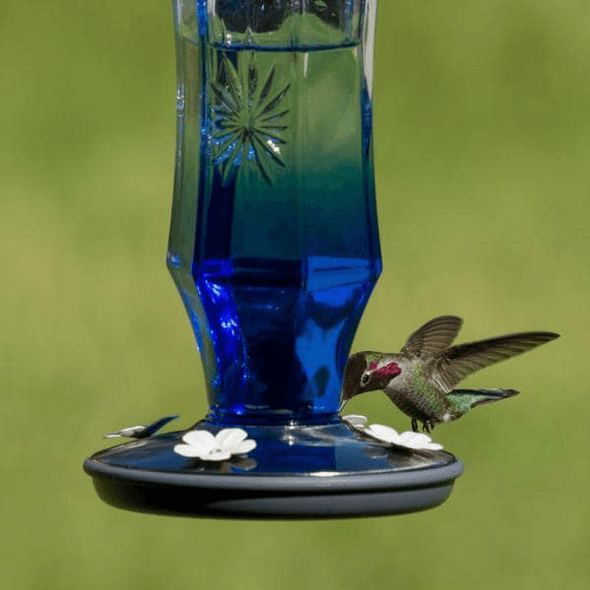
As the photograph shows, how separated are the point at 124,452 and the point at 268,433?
0.20 m

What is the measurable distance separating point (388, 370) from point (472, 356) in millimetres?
189

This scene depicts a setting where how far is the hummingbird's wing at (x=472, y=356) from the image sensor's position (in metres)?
2.44

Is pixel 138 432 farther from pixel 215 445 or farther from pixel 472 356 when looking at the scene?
pixel 472 356

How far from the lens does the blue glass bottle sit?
2.13 m

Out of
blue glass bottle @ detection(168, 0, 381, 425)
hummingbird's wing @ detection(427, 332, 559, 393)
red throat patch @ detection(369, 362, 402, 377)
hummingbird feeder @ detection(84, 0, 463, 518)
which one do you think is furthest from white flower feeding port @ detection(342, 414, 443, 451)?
hummingbird's wing @ detection(427, 332, 559, 393)

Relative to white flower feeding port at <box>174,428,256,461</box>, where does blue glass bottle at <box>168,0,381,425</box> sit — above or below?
above

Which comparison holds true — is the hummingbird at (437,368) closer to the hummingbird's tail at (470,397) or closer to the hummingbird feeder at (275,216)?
the hummingbird's tail at (470,397)

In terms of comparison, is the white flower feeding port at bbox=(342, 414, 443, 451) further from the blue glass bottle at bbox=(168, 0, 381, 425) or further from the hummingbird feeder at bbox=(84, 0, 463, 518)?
the blue glass bottle at bbox=(168, 0, 381, 425)

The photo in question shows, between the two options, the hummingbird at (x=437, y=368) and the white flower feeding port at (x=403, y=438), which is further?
the hummingbird at (x=437, y=368)

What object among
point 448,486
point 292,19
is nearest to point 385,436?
point 448,486

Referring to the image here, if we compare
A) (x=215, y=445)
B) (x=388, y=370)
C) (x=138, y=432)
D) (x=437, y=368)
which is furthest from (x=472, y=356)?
(x=215, y=445)

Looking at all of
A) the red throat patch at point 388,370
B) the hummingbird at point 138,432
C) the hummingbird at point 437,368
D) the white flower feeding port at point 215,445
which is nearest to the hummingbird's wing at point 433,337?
the hummingbird at point 437,368

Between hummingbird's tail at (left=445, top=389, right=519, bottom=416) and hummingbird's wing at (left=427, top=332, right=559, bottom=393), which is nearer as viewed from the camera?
hummingbird's wing at (left=427, top=332, right=559, bottom=393)

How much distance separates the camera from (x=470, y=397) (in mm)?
2643
